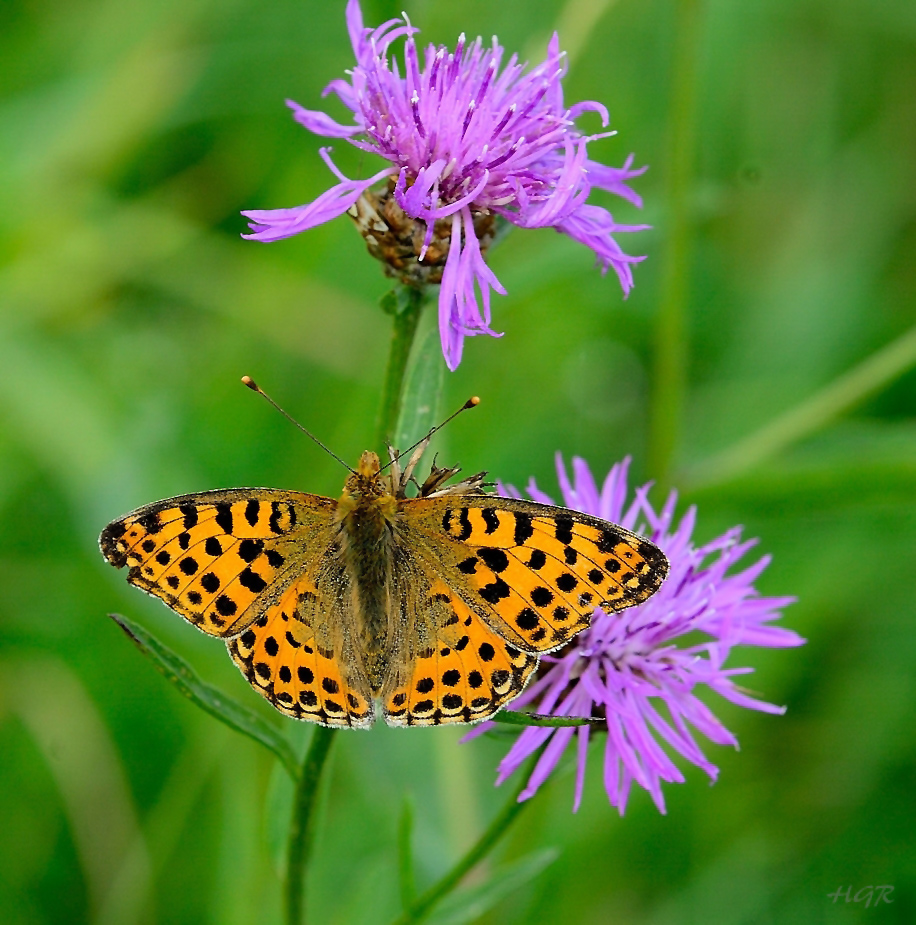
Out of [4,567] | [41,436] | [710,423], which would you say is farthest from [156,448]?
[710,423]

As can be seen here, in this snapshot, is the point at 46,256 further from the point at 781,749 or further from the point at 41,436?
the point at 781,749

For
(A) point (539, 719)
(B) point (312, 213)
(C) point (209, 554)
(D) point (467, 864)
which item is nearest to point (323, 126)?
(B) point (312, 213)

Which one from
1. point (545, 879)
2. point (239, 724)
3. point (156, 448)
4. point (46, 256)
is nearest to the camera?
point (239, 724)

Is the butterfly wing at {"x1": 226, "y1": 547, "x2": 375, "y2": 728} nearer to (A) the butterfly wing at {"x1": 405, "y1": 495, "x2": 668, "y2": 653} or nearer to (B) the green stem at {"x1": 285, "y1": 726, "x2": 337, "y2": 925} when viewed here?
(B) the green stem at {"x1": 285, "y1": 726, "x2": 337, "y2": 925}

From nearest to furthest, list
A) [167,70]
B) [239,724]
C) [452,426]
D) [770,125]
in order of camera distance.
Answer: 1. [239,724]
2. [452,426]
3. [167,70]
4. [770,125]

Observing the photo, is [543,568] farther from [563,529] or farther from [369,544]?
[369,544]

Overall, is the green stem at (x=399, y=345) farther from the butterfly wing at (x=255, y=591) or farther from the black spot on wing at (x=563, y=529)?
the black spot on wing at (x=563, y=529)

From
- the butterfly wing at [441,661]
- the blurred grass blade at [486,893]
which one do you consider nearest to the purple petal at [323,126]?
the butterfly wing at [441,661]
